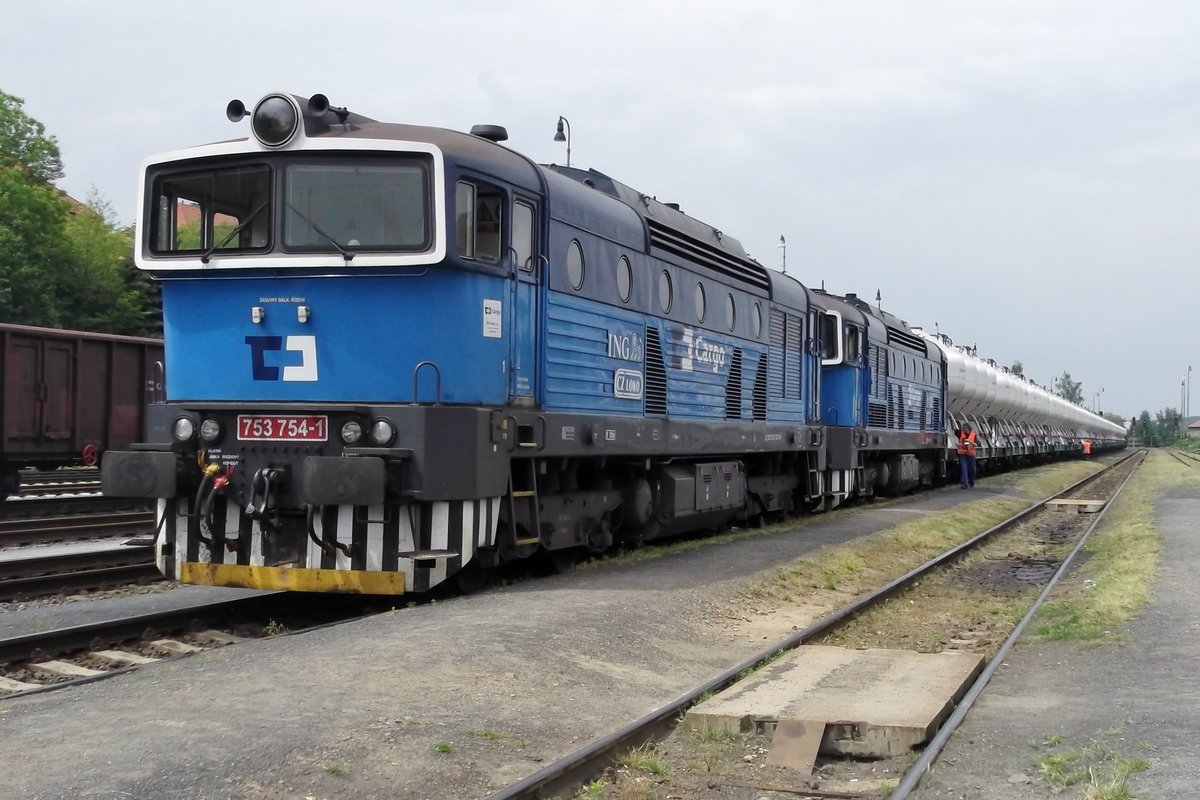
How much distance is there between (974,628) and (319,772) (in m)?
7.53

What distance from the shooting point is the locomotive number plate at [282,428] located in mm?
8992

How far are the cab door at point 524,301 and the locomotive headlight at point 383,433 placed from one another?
4.51 ft

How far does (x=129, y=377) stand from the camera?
64.5 ft

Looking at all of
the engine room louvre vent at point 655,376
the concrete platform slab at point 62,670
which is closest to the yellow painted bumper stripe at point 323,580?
the concrete platform slab at point 62,670

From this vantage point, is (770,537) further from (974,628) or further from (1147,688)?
(1147,688)

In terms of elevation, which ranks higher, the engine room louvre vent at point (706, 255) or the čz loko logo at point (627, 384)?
the engine room louvre vent at point (706, 255)

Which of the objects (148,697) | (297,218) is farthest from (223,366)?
(148,697)

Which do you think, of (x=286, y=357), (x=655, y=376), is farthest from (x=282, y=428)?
(x=655, y=376)

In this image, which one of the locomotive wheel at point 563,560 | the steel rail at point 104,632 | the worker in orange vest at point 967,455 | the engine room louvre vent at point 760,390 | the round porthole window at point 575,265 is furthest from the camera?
the worker in orange vest at point 967,455

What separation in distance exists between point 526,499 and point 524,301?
5.71 feet

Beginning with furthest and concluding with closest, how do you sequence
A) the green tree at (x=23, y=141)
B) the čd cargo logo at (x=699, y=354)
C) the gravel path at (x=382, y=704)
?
the green tree at (x=23, y=141)
the čd cargo logo at (x=699, y=354)
the gravel path at (x=382, y=704)

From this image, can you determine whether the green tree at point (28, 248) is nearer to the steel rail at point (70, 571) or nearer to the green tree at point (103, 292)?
the green tree at point (103, 292)

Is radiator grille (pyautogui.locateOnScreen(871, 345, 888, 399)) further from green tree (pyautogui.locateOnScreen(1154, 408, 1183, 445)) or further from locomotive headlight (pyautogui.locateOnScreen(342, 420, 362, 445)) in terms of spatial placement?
green tree (pyautogui.locateOnScreen(1154, 408, 1183, 445))

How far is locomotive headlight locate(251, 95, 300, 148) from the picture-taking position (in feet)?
30.0
